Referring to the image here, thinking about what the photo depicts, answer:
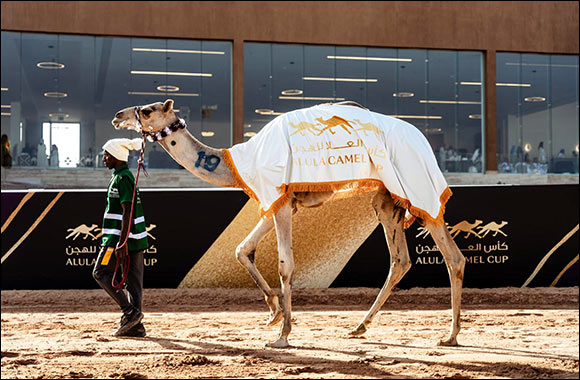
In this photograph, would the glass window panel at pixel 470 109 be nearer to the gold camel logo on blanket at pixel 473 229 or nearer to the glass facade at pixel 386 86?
the glass facade at pixel 386 86

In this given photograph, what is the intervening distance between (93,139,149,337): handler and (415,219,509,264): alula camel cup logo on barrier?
5244mm

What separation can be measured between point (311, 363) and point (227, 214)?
18.4 ft

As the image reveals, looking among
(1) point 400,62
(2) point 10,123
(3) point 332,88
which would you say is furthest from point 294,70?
(2) point 10,123

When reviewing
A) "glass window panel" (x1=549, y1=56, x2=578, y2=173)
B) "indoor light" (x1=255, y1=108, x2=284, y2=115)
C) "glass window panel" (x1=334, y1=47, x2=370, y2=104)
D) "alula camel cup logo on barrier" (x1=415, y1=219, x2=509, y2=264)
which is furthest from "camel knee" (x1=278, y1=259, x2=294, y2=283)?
"glass window panel" (x1=549, y1=56, x2=578, y2=173)

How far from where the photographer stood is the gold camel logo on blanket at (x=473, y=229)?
1117 cm

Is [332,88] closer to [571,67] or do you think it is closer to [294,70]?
[294,70]

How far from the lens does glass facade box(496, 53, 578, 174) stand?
92.1ft

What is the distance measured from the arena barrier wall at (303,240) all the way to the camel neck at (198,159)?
13.4 ft

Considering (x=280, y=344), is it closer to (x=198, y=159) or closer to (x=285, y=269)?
(x=285, y=269)

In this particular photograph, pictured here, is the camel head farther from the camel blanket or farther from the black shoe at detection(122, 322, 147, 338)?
the black shoe at detection(122, 322, 147, 338)

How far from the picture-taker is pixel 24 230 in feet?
35.2

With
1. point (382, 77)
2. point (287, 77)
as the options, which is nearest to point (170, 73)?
point (287, 77)

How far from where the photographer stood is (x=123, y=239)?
7.07 m

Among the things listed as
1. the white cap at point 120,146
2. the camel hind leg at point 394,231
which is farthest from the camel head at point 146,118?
the camel hind leg at point 394,231
